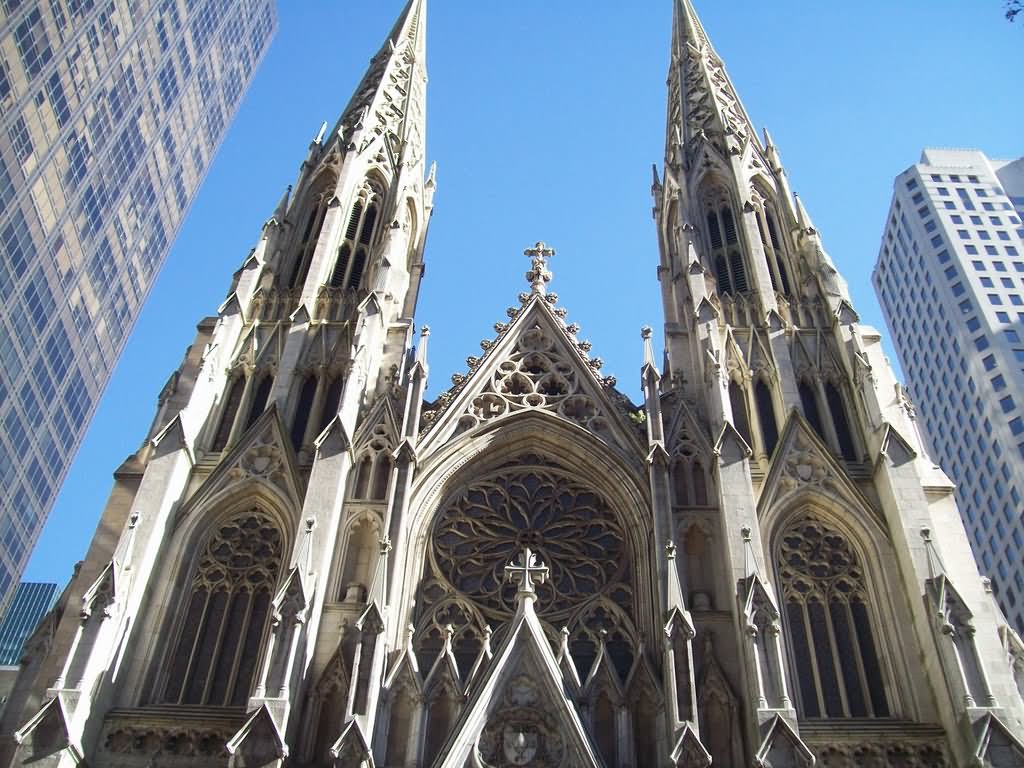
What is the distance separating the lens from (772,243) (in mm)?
31625

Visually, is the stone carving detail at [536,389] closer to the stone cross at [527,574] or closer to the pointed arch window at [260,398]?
the pointed arch window at [260,398]

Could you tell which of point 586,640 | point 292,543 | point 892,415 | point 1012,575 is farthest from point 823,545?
point 1012,575

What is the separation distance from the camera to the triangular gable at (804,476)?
22719 millimetres

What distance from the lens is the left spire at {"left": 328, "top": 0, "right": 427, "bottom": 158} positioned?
3653cm

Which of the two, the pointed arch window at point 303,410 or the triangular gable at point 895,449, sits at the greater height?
the pointed arch window at point 303,410

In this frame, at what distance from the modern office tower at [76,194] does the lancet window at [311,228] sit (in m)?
9.20

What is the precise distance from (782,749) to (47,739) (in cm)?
1301

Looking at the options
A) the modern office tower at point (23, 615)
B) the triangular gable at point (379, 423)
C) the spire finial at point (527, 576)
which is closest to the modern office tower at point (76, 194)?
the triangular gable at point (379, 423)

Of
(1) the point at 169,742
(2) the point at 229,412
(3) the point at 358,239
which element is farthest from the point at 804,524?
(3) the point at 358,239

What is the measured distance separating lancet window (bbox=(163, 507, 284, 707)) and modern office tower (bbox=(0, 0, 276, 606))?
1503cm

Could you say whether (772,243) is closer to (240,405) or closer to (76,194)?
(240,405)

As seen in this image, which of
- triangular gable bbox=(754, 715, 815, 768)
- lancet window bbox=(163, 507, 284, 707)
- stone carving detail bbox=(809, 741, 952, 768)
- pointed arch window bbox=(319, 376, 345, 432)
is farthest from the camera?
pointed arch window bbox=(319, 376, 345, 432)

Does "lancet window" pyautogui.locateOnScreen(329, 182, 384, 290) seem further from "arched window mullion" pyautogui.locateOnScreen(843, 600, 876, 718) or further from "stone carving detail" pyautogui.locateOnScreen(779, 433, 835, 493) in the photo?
"arched window mullion" pyautogui.locateOnScreen(843, 600, 876, 718)

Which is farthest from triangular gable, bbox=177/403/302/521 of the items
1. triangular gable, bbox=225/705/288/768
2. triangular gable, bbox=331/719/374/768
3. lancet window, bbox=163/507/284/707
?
triangular gable, bbox=331/719/374/768
